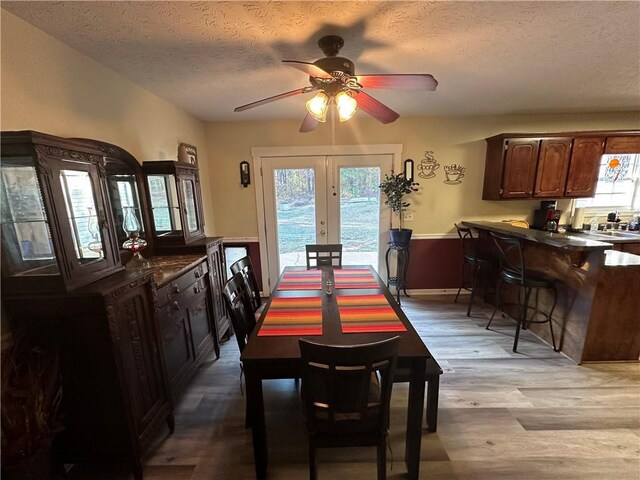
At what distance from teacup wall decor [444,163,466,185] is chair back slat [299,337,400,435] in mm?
3205

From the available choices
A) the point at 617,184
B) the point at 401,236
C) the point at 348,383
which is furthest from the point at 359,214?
the point at 617,184

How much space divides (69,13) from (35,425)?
78.2 inches

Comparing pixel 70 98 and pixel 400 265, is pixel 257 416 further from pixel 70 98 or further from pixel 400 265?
pixel 400 265

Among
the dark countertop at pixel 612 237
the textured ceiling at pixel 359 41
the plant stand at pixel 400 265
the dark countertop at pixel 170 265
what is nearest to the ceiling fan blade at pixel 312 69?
the textured ceiling at pixel 359 41

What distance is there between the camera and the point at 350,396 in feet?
3.84

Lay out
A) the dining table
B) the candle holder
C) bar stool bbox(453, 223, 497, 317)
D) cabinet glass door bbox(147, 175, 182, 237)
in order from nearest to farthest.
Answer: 1. the dining table
2. the candle holder
3. cabinet glass door bbox(147, 175, 182, 237)
4. bar stool bbox(453, 223, 497, 317)

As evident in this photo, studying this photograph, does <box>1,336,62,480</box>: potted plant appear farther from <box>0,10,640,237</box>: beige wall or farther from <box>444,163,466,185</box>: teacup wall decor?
<box>444,163,466,185</box>: teacup wall decor

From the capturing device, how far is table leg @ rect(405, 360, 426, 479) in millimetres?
1303

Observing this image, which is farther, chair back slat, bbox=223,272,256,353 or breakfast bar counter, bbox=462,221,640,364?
breakfast bar counter, bbox=462,221,640,364

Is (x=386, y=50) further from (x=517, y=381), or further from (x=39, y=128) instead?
(x=517, y=381)

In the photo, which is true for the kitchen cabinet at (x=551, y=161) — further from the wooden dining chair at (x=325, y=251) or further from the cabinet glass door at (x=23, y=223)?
the cabinet glass door at (x=23, y=223)

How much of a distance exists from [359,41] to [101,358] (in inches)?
89.9

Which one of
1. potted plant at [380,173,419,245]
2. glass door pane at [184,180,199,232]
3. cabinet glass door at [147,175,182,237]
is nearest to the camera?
cabinet glass door at [147,175,182,237]

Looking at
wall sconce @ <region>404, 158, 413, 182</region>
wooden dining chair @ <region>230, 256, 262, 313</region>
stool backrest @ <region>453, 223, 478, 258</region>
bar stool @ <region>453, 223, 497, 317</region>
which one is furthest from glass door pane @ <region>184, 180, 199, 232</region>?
stool backrest @ <region>453, 223, 478, 258</region>
